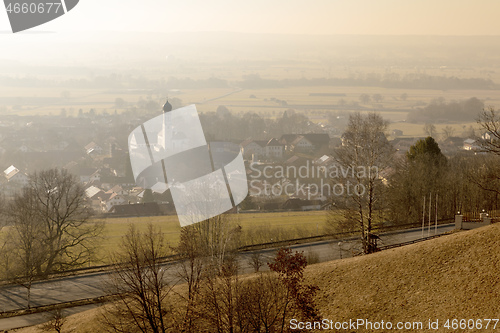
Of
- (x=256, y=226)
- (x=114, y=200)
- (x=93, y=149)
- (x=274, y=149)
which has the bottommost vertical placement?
(x=114, y=200)

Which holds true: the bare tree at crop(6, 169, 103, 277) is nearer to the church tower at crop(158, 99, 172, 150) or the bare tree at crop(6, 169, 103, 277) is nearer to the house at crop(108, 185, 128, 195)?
the house at crop(108, 185, 128, 195)

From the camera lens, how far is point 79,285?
14.2 m

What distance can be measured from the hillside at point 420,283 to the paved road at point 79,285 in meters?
2.81

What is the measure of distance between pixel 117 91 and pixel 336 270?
107m

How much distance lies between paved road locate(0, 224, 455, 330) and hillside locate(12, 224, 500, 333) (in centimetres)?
281

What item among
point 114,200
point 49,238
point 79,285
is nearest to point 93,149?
point 114,200

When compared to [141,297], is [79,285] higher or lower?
lower

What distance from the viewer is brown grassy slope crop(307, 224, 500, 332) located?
24.7ft

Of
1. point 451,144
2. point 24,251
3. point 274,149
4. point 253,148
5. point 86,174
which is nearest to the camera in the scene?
point 24,251

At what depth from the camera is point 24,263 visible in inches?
614

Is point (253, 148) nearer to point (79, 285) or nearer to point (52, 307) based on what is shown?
point (79, 285)

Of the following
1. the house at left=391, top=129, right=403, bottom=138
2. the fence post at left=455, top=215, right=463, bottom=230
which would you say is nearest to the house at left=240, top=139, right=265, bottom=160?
the house at left=391, top=129, right=403, bottom=138

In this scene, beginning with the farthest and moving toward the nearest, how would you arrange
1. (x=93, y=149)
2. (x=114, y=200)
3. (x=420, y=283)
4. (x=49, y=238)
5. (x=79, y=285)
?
1. (x=93, y=149)
2. (x=114, y=200)
3. (x=49, y=238)
4. (x=79, y=285)
5. (x=420, y=283)

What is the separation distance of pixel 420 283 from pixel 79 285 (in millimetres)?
9904
